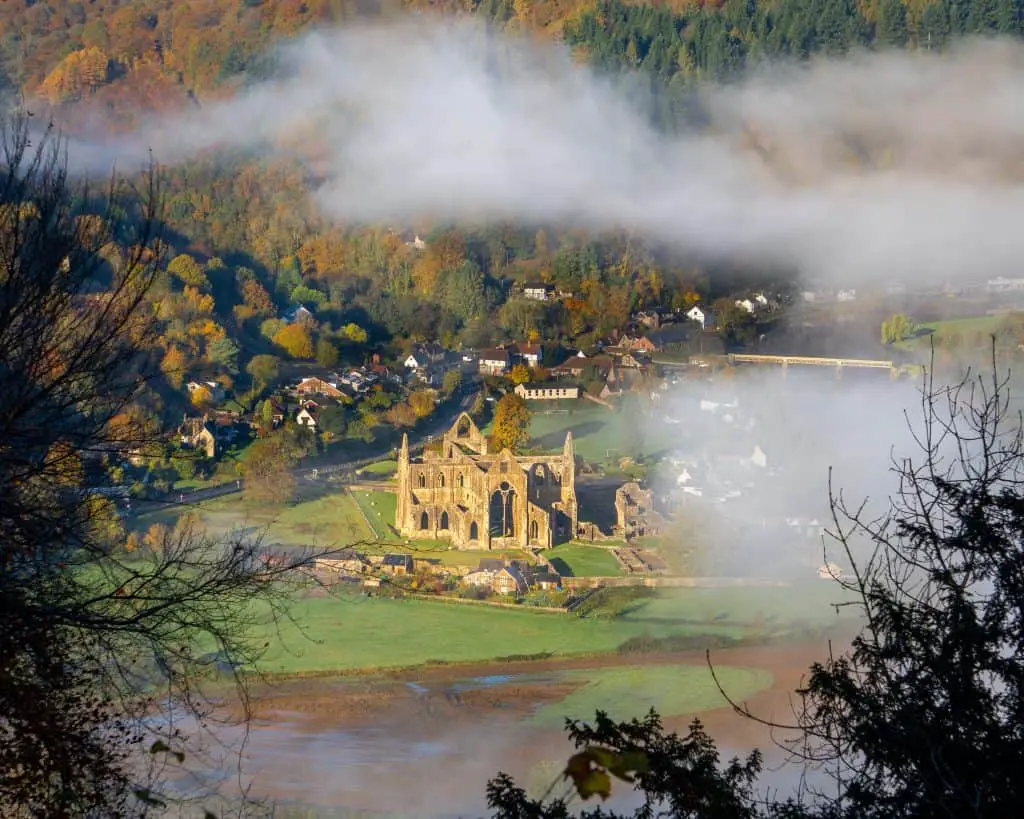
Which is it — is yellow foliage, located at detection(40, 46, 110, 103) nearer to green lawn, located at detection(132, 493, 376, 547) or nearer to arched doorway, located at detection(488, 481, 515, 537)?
green lawn, located at detection(132, 493, 376, 547)

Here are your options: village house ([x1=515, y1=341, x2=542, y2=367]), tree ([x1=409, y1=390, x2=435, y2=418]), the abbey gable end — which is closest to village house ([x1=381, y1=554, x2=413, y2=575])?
the abbey gable end

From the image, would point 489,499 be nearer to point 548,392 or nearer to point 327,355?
point 548,392

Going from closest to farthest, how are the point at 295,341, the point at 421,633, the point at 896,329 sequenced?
1. the point at 421,633
2. the point at 295,341
3. the point at 896,329

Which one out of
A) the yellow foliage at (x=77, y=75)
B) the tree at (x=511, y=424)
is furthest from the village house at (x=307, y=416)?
the yellow foliage at (x=77, y=75)

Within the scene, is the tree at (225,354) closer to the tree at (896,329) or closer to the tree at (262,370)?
the tree at (262,370)

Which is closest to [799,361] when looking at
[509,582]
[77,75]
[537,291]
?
[537,291]
